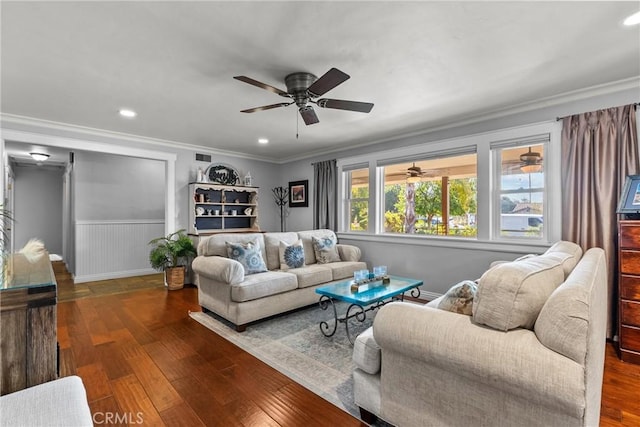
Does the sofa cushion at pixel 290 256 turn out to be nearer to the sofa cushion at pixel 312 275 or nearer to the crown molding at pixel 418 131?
the sofa cushion at pixel 312 275

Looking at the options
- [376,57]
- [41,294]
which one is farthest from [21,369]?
[376,57]

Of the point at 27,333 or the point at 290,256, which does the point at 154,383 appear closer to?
the point at 27,333

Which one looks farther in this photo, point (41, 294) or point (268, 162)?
point (268, 162)

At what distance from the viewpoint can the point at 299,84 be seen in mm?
2562

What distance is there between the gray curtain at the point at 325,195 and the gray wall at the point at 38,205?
6.87 metres

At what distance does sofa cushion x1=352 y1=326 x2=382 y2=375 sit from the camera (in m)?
1.63

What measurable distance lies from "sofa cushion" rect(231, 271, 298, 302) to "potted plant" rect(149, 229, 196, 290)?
1936 millimetres

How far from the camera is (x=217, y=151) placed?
5.64 m

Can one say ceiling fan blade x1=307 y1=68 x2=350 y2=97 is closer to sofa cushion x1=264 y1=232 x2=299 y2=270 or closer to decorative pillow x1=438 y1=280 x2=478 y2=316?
decorative pillow x1=438 y1=280 x2=478 y2=316

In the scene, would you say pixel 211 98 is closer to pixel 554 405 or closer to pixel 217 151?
pixel 217 151

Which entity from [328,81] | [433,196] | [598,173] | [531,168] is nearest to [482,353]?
[328,81]

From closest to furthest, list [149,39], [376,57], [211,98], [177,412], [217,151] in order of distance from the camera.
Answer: [177,412] → [149,39] → [376,57] → [211,98] → [217,151]

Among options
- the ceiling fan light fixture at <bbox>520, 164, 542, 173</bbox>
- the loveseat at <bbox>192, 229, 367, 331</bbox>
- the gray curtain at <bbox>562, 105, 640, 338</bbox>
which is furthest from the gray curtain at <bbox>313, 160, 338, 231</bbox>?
the gray curtain at <bbox>562, 105, 640, 338</bbox>

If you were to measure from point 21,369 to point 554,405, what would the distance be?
1874 mm
